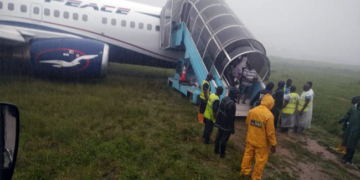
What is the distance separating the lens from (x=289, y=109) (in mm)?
7160

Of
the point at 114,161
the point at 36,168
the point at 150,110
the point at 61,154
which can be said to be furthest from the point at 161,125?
the point at 36,168

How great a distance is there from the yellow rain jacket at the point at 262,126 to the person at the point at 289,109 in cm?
330

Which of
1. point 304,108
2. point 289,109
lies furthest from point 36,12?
point 304,108

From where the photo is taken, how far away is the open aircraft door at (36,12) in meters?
9.54

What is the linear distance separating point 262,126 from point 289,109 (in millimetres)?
3694

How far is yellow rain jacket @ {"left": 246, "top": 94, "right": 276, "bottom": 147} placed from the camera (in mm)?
3973

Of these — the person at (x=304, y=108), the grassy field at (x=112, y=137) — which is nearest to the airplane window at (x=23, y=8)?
the grassy field at (x=112, y=137)

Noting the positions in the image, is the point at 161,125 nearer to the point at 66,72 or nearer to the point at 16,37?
the point at 66,72

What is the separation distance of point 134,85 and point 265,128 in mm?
7254

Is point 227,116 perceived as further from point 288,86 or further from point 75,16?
point 75,16

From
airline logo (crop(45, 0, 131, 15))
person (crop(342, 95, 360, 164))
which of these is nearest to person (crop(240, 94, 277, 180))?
person (crop(342, 95, 360, 164))

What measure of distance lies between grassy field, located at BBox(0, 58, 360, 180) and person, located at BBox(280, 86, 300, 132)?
87cm

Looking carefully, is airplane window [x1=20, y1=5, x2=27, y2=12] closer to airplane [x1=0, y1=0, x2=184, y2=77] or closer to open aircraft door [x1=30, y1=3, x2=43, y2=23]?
airplane [x1=0, y1=0, x2=184, y2=77]

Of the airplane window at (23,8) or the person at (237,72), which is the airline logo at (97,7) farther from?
the person at (237,72)
